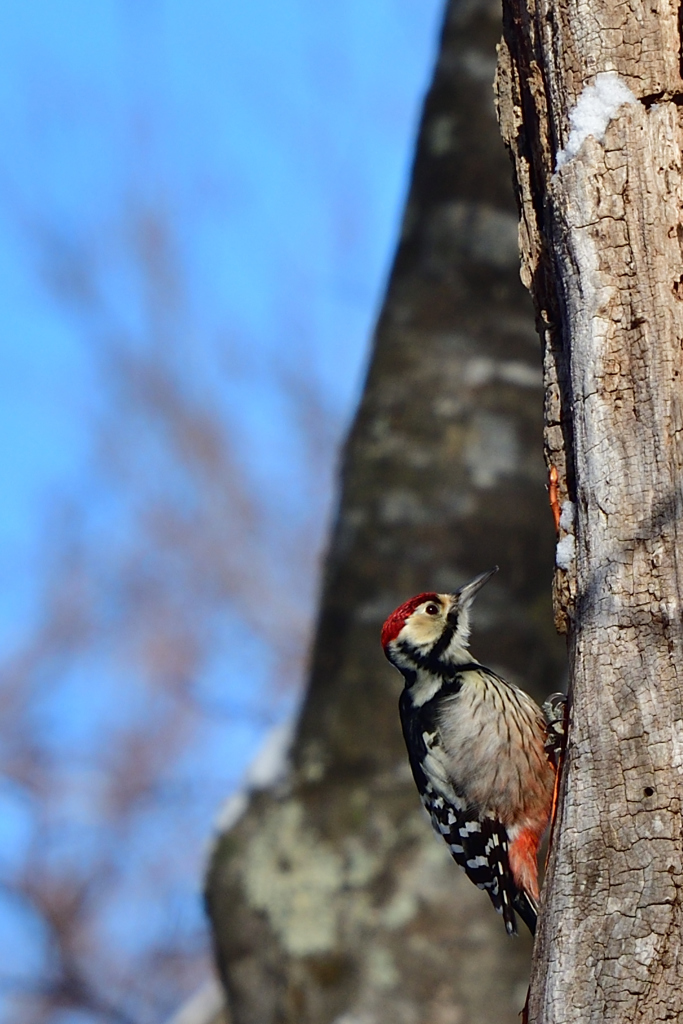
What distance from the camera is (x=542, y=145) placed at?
7.70 ft

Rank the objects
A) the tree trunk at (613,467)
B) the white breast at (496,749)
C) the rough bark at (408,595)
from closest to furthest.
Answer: the tree trunk at (613,467), the white breast at (496,749), the rough bark at (408,595)

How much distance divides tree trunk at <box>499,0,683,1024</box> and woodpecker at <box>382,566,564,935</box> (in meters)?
1.17

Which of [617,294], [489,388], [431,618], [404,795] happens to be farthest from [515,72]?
[404,795]

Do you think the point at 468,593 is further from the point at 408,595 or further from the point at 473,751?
the point at 408,595

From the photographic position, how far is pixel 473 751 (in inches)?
135

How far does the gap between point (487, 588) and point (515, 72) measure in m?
2.28

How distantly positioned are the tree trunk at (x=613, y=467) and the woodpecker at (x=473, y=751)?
1173 millimetres

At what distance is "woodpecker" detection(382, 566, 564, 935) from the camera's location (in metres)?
3.29

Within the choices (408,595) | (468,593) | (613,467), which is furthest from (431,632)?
(613,467)

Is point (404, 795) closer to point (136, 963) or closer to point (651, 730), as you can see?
point (651, 730)

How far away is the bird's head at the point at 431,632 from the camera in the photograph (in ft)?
11.8

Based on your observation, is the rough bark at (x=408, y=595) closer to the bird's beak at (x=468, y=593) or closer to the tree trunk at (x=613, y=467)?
the bird's beak at (x=468, y=593)

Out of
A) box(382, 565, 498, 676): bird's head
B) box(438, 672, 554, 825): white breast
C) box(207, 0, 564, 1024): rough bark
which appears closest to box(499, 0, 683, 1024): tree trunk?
box(438, 672, 554, 825): white breast

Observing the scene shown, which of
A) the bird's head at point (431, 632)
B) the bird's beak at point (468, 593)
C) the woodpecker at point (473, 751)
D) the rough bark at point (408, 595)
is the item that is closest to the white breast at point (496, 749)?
the woodpecker at point (473, 751)
